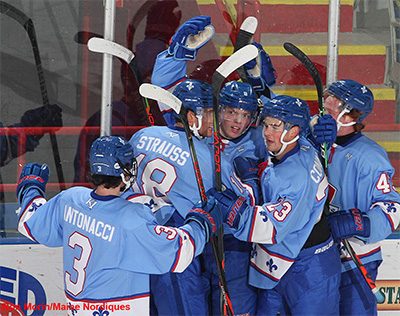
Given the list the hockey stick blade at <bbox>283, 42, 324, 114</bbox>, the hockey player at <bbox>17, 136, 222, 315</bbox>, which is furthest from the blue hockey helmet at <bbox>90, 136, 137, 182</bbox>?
the hockey stick blade at <bbox>283, 42, 324, 114</bbox>

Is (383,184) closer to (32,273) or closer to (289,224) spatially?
(289,224)

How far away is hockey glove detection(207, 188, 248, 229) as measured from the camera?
2547mm

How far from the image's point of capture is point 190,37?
122 inches

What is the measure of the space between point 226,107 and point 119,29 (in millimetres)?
1091

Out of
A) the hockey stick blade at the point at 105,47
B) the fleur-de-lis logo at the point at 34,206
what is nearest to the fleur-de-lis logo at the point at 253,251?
the fleur-de-lis logo at the point at 34,206

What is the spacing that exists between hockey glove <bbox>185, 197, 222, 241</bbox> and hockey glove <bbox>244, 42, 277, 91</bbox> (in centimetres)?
78

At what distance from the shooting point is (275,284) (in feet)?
8.95

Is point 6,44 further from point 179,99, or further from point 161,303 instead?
point 161,303

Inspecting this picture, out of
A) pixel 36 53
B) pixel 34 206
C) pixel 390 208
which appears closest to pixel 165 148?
pixel 34 206

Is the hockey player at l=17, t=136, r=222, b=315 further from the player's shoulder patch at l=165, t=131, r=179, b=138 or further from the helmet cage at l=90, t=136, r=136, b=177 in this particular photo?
the player's shoulder patch at l=165, t=131, r=179, b=138

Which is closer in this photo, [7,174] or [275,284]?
[275,284]

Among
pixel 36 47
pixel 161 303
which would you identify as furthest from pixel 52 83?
pixel 161 303

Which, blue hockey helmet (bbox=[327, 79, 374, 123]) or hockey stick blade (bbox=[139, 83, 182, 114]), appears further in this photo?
blue hockey helmet (bbox=[327, 79, 374, 123])

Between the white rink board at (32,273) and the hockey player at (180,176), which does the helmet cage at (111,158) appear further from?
the white rink board at (32,273)
